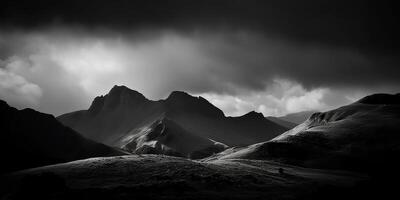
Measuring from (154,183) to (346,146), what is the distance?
85.2 metres

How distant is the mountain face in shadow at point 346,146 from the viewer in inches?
3771

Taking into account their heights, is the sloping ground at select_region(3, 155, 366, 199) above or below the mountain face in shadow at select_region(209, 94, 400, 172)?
below

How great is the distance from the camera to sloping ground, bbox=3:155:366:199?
40625 mm

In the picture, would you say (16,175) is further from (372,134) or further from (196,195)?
(372,134)

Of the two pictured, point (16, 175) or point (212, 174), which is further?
point (16, 175)

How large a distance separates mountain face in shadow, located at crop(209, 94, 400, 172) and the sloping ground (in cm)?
4588

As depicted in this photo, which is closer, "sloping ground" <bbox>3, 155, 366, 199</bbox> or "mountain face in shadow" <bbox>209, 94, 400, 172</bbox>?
"sloping ground" <bbox>3, 155, 366, 199</bbox>

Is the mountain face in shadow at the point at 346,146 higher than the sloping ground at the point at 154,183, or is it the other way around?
the mountain face in shadow at the point at 346,146

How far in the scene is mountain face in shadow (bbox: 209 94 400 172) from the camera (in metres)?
95.8

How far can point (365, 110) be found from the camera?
530ft

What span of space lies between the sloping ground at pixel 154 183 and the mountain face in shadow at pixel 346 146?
45881mm

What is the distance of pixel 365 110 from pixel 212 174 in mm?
135643

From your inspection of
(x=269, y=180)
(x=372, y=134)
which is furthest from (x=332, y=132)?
(x=269, y=180)

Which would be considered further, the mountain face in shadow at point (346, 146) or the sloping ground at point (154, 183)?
the mountain face in shadow at point (346, 146)
